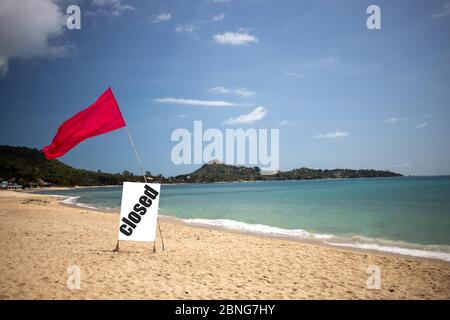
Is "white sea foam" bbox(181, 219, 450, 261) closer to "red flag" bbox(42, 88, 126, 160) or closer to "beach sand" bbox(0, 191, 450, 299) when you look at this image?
"beach sand" bbox(0, 191, 450, 299)

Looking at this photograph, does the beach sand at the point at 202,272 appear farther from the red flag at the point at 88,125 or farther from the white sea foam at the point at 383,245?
the red flag at the point at 88,125

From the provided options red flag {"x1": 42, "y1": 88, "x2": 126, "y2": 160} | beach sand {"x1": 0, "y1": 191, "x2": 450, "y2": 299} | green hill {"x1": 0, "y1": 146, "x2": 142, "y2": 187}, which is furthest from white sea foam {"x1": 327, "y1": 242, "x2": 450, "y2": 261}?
green hill {"x1": 0, "y1": 146, "x2": 142, "y2": 187}

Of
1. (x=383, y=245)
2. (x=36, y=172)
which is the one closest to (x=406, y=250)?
(x=383, y=245)

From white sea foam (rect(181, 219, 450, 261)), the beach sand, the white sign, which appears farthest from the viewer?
white sea foam (rect(181, 219, 450, 261))

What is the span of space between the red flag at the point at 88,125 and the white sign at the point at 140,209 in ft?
5.80

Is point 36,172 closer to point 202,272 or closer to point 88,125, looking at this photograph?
point 88,125

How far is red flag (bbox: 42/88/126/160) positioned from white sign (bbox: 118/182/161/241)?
1769mm

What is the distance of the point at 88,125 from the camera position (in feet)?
25.7

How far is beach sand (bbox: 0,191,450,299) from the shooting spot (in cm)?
580

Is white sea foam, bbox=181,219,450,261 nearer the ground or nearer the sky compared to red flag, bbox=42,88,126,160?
nearer the ground

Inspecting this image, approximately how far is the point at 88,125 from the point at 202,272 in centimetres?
485

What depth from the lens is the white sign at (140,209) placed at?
8.60 metres

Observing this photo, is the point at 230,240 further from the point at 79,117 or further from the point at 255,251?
the point at 79,117
